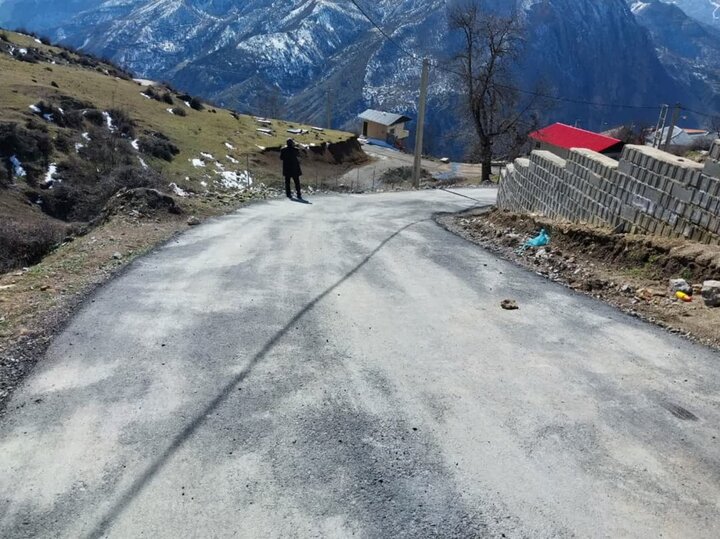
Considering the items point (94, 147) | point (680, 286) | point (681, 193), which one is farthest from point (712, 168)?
point (94, 147)

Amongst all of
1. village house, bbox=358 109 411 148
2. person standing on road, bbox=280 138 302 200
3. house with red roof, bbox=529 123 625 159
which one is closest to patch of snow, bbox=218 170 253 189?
person standing on road, bbox=280 138 302 200

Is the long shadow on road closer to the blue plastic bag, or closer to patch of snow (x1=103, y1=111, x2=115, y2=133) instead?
the blue plastic bag

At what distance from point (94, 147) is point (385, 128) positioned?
175 feet

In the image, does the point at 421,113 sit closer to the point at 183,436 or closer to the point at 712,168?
the point at 712,168

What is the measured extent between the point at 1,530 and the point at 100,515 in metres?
0.56

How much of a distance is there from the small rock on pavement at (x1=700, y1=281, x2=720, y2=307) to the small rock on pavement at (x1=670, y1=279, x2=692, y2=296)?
31 cm

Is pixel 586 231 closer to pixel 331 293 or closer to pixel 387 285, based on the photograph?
pixel 387 285

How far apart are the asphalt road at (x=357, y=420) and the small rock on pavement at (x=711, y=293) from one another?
3.11ft

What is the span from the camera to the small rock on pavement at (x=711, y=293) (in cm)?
646

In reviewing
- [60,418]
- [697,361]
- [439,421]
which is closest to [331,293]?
[439,421]

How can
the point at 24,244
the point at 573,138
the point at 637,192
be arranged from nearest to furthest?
the point at 637,192, the point at 24,244, the point at 573,138

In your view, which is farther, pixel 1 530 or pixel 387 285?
pixel 387 285

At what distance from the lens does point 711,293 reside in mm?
6508

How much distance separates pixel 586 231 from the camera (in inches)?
365
